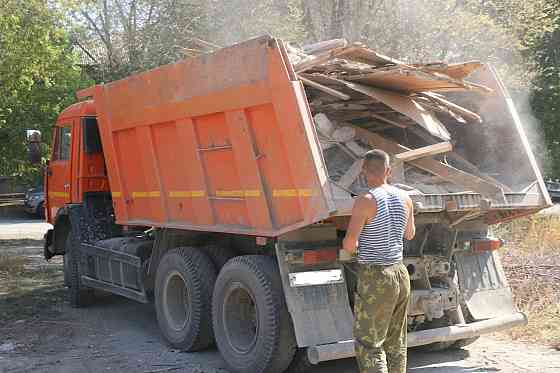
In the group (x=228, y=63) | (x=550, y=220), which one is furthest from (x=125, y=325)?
(x=550, y=220)

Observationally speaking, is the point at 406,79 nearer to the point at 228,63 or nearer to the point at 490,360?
the point at 228,63

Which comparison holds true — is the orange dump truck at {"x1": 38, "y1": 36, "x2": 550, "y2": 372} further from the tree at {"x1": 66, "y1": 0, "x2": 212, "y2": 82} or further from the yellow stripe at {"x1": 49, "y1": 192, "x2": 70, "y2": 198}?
the tree at {"x1": 66, "y1": 0, "x2": 212, "y2": 82}

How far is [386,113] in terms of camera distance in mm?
6426

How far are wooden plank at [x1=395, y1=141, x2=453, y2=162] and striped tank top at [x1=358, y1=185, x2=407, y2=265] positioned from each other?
3.61ft

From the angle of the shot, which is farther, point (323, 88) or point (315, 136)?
point (323, 88)

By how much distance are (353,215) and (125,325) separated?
14.0 feet

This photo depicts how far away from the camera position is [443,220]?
240 inches

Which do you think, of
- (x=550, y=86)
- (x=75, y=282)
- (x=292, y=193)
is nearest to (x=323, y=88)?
(x=292, y=193)

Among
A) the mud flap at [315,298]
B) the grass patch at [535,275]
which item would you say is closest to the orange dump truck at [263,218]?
the mud flap at [315,298]

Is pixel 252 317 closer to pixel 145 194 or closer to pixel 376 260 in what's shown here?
pixel 376 260

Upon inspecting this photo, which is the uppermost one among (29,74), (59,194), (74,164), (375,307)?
(29,74)

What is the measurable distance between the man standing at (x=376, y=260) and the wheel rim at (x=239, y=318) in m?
1.56

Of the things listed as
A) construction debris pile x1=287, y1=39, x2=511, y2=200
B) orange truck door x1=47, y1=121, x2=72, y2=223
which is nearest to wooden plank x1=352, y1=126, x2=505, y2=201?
construction debris pile x1=287, y1=39, x2=511, y2=200

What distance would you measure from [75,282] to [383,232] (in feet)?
18.0
